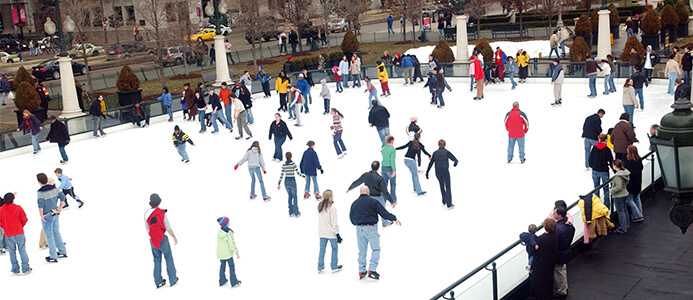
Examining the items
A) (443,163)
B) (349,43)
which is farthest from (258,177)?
(349,43)

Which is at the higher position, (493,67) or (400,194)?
(493,67)

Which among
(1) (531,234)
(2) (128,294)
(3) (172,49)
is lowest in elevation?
(2) (128,294)

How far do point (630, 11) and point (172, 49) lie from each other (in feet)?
91.7

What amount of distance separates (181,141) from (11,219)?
7.02 meters

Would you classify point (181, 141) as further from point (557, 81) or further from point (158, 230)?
point (557, 81)

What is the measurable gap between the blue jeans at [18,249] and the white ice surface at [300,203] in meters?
0.20

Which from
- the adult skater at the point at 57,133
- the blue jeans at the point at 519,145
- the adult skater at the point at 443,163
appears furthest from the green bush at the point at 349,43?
the adult skater at the point at 443,163

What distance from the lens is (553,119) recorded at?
71.7 ft

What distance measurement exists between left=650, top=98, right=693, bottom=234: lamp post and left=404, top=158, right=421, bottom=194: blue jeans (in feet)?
27.6

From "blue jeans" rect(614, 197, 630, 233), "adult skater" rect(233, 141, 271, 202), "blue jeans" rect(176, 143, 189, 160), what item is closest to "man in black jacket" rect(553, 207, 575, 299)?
"blue jeans" rect(614, 197, 630, 233)

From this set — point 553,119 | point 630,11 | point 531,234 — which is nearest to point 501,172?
point 553,119

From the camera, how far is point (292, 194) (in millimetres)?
14430

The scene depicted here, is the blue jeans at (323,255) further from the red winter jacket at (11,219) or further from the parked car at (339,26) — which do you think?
the parked car at (339,26)

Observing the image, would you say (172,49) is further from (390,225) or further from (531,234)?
(531,234)
